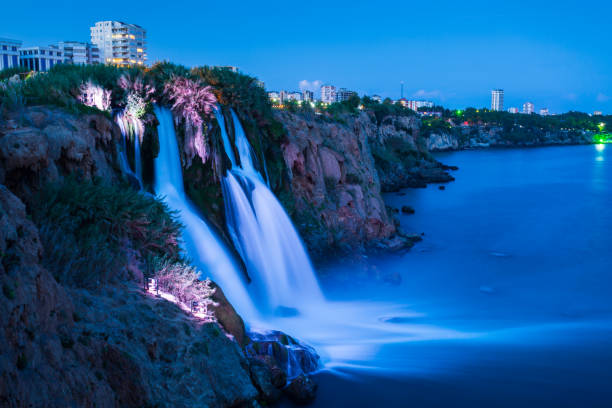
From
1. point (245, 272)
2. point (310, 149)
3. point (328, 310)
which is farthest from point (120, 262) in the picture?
point (310, 149)

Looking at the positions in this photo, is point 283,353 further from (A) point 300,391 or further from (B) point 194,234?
(B) point 194,234

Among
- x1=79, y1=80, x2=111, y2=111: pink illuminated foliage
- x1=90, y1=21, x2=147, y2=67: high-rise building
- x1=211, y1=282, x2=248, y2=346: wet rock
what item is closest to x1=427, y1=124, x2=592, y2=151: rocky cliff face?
x1=90, y1=21, x2=147, y2=67: high-rise building

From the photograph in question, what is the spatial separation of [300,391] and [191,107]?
31.6 feet

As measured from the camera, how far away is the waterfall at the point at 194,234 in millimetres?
12125

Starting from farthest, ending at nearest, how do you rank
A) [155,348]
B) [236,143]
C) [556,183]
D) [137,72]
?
1. [556,183]
2. [236,143]
3. [137,72]
4. [155,348]

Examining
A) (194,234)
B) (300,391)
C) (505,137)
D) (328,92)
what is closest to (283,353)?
(300,391)

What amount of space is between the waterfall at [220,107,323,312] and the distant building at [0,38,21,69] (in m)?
85.9

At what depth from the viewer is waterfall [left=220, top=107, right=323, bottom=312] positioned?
14.5 metres

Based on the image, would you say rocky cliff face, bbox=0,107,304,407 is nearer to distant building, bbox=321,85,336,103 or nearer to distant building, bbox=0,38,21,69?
distant building, bbox=0,38,21,69

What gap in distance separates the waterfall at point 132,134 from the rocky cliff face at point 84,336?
322 cm

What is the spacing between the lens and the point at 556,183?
58531mm

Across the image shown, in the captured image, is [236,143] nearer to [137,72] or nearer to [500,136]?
[137,72]

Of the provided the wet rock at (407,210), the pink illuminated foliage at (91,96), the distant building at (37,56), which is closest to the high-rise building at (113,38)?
the distant building at (37,56)

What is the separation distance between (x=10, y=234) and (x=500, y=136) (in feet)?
524
